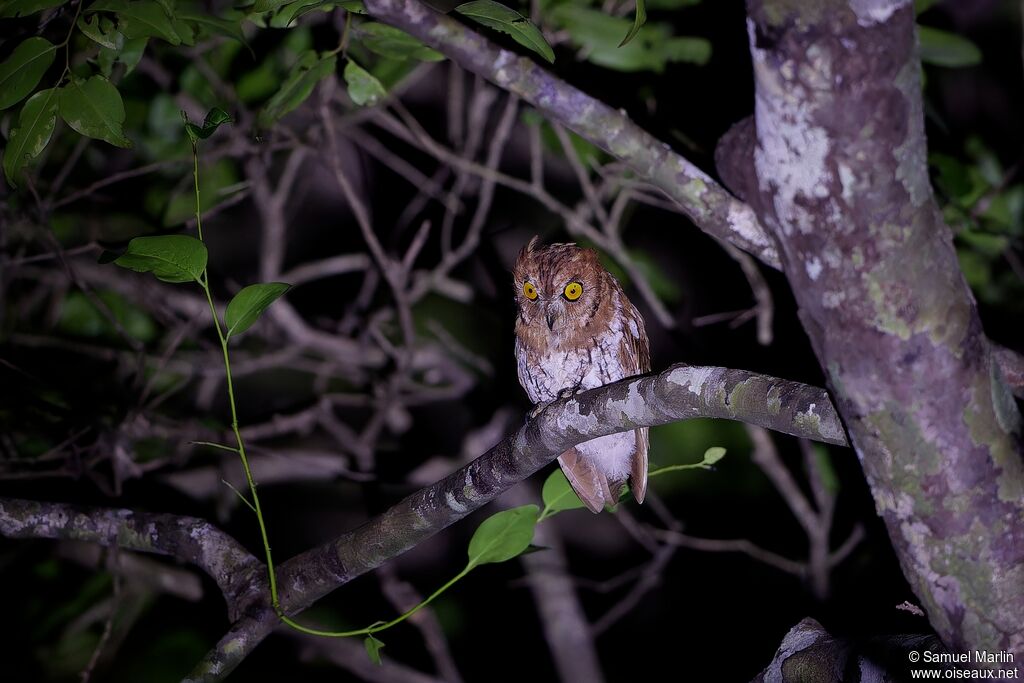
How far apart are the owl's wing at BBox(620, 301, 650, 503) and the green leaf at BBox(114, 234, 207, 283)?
1323mm

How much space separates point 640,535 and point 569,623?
0.65m

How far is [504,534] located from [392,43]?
1143 millimetres

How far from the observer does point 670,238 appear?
14.4 feet

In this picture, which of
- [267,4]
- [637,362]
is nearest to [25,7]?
[267,4]

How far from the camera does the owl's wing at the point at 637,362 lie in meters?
2.26

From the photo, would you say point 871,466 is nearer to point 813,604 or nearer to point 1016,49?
point 813,604

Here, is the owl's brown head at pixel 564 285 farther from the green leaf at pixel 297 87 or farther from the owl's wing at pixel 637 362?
the green leaf at pixel 297 87

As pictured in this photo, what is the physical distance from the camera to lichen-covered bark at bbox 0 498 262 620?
1.85 metres

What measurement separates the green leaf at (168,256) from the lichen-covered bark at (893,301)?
0.97m

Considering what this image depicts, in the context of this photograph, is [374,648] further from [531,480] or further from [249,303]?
[531,480]

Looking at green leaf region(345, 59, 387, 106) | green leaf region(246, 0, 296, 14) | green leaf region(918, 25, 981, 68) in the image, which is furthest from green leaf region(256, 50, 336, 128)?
green leaf region(918, 25, 981, 68)

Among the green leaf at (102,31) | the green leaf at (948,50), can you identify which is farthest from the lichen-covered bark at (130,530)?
the green leaf at (948,50)

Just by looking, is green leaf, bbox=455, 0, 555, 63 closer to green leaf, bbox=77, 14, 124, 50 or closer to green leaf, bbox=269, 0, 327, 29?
green leaf, bbox=269, 0, 327, 29

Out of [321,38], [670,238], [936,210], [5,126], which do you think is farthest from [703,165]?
[5,126]
